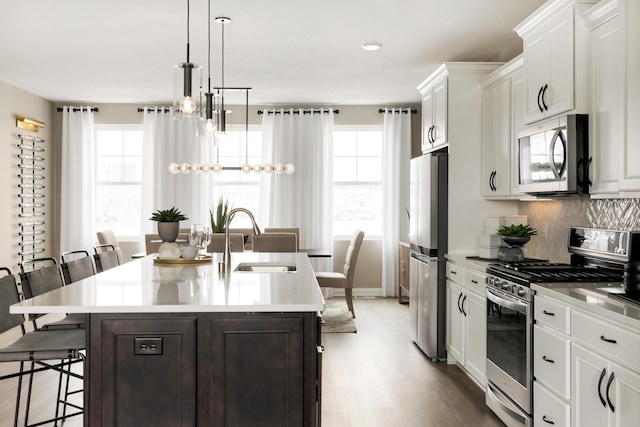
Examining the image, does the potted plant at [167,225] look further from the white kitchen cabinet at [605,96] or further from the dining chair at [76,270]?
the white kitchen cabinet at [605,96]

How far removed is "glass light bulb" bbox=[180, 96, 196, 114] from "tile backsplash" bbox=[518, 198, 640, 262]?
2.40 metres

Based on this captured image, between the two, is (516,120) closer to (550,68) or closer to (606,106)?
(550,68)

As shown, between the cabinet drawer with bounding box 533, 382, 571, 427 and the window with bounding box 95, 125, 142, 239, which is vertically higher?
the window with bounding box 95, 125, 142, 239

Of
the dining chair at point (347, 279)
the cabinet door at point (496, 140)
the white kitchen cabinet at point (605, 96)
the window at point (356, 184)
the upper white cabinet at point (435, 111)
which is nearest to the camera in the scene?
Answer: the white kitchen cabinet at point (605, 96)

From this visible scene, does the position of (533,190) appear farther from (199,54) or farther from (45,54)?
(45,54)

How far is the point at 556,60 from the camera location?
3051 mm

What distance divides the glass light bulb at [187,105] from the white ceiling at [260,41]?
1178 mm

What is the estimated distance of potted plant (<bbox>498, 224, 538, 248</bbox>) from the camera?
382cm

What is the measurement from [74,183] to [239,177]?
2184mm

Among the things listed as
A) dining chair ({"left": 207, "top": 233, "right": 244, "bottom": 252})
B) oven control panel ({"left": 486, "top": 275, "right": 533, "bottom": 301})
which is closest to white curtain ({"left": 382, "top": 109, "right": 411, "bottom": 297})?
dining chair ({"left": 207, "top": 233, "right": 244, "bottom": 252})

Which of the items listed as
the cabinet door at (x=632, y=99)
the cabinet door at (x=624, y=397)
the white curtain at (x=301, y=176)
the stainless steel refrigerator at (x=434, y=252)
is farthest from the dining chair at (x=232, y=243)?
the cabinet door at (x=624, y=397)

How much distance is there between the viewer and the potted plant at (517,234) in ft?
12.5

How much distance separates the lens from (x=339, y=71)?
566cm

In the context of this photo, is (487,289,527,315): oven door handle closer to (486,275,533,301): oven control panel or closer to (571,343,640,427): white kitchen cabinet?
(486,275,533,301): oven control panel
